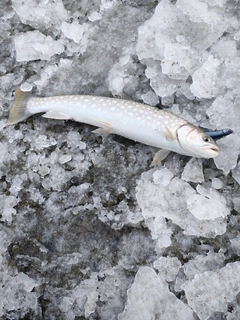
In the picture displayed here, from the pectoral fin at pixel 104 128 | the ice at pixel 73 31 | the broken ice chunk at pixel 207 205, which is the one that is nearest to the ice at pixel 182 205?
the broken ice chunk at pixel 207 205

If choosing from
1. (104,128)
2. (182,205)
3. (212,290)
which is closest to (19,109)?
(104,128)

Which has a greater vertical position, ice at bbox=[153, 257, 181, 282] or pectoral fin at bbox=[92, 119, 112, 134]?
pectoral fin at bbox=[92, 119, 112, 134]

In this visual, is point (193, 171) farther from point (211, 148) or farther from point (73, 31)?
point (73, 31)

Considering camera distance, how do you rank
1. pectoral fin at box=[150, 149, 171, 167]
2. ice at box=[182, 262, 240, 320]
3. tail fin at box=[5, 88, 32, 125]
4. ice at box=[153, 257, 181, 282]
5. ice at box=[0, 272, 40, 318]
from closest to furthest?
ice at box=[182, 262, 240, 320], ice at box=[153, 257, 181, 282], ice at box=[0, 272, 40, 318], pectoral fin at box=[150, 149, 171, 167], tail fin at box=[5, 88, 32, 125]

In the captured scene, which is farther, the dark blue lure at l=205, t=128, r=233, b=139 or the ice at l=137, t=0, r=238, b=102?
the ice at l=137, t=0, r=238, b=102

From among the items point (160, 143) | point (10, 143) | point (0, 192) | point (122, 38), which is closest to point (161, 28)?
point (122, 38)

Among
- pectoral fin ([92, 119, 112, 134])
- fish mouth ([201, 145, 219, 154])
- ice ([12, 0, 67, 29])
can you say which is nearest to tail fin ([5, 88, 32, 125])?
pectoral fin ([92, 119, 112, 134])

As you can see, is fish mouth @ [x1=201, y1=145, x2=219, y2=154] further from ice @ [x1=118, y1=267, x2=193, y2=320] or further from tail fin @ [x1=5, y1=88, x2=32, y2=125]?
tail fin @ [x1=5, y1=88, x2=32, y2=125]
